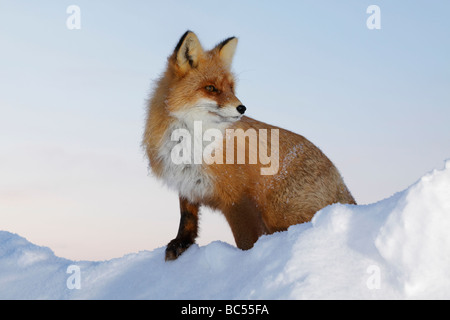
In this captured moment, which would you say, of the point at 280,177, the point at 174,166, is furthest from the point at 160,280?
the point at 280,177

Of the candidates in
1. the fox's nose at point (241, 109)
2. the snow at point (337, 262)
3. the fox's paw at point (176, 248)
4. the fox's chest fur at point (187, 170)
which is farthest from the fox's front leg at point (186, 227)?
the fox's nose at point (241, 109)

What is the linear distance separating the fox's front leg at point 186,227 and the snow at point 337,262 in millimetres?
313

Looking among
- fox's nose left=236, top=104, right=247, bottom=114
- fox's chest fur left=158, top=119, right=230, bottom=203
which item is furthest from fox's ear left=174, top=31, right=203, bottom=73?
fox's nose left=236, top=104, right=247, bottom=114

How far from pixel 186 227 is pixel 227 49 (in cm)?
189

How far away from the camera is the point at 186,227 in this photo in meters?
4.33

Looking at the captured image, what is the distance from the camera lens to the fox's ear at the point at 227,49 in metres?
4.58

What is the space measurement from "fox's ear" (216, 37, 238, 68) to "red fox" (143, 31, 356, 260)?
65 millimetres

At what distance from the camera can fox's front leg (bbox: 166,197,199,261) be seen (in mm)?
4176

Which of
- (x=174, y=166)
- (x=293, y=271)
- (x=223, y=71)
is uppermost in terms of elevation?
(x=223, y=71)
